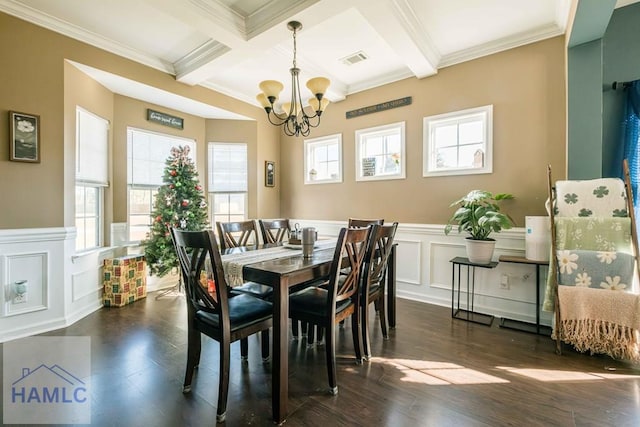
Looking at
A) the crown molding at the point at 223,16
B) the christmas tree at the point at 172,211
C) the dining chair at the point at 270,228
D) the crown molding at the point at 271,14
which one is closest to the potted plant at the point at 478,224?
the dining chair at the point at 270,228

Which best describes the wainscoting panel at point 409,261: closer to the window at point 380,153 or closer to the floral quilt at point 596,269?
the window at point 380,153

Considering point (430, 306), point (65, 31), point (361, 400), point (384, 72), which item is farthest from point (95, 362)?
point (384, 72)

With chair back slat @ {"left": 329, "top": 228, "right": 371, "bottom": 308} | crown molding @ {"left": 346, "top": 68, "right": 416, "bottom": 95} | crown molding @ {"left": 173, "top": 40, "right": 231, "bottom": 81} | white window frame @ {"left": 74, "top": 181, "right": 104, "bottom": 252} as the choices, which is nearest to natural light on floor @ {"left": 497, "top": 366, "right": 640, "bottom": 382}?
chair back slat @ {"left": 329, "top": 228, "right": 371, "bottom": 308}

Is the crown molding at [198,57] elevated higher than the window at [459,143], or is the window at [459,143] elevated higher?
the crown molding at [198,57]

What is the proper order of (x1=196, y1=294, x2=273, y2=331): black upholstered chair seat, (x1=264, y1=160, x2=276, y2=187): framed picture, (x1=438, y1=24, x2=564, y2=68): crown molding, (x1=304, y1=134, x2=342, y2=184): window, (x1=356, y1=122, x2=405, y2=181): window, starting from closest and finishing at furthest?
1. (x1=196, y1=294, x2=273, y2=331): black upholstered chair seat
2. (x1=438, y1=24, x2=564, y2=68): crown molding
3. (x1=356, y1=122, x2=405, y2=181): window
4. (x1=304, y1=134, x2=342, y2=184): window
5. (x1=264, y1=160, x2=276, y2=187): framed picture

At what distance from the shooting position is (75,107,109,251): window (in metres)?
3.20

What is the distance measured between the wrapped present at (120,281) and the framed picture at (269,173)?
2.26m

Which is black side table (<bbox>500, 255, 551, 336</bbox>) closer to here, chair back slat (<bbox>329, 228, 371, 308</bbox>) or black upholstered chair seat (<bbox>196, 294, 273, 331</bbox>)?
chair back slat (<bbox>329, 228, 371, 308</bbox>)

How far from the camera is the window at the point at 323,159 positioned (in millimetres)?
4479

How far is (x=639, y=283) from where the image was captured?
219 cm

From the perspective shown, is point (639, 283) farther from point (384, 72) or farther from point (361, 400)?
point (384, 72)

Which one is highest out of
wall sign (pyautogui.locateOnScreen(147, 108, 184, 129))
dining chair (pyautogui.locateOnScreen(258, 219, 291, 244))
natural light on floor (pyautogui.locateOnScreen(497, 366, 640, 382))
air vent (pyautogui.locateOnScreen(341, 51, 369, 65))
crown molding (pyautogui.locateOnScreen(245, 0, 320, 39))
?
air vent (pyautogui.locateOnScreen(341, 51, 369, 65))

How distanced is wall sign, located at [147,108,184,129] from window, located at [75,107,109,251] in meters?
0.57

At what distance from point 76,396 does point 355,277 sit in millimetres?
1941
